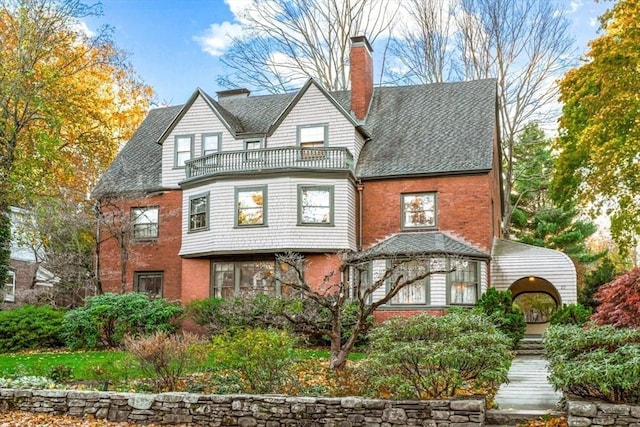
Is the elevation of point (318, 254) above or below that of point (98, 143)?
below

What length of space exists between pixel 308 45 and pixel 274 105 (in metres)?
7.52

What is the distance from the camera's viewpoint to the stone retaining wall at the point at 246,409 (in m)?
9.84

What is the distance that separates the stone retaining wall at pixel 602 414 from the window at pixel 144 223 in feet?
62.9

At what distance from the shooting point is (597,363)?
9.57 m

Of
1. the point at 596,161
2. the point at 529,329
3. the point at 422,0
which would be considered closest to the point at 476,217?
the point at 596,161

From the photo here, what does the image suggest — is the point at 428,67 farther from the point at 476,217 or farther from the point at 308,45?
the point at 476,217

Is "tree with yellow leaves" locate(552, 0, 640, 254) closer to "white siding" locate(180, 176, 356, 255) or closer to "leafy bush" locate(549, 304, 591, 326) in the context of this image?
"leafy bush" locate(549, 304, 591, 326)

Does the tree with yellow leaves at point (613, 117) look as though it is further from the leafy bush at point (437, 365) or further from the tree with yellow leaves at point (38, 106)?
the tree with yellow leaves at point (38, 106)

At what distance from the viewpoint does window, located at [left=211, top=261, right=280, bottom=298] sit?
23031 millimetres

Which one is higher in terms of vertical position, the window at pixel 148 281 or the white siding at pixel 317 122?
the white siding at pixel 317 122

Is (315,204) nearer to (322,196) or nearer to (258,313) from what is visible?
(322,196)

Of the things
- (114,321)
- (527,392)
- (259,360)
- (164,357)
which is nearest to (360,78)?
(114,321)

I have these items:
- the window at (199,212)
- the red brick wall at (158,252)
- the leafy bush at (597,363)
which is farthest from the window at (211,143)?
the leafy bush at (597,363)

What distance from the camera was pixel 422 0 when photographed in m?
33.3
